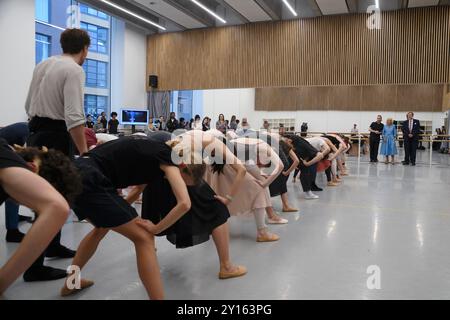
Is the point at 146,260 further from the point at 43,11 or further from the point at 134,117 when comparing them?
the point at 43,11

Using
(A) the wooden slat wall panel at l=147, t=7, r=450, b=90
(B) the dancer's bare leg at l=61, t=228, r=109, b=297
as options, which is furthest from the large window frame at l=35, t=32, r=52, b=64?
(B) the dancer's bare leg at l=61, t=228, r=109, b=297

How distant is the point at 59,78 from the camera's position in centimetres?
225

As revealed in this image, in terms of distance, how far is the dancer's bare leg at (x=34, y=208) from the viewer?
1191 millimetres

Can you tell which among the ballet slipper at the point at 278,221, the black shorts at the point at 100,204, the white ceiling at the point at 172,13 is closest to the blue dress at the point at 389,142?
the white ceiling at the point at 172,13

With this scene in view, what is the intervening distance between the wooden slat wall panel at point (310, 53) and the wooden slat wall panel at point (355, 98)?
1.46ft

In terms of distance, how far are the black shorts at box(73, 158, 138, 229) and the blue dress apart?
10217 mm

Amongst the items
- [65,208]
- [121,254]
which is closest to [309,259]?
[121,254]

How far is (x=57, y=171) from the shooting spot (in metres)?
1.42

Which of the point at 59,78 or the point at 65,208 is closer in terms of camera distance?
the point at 65,208

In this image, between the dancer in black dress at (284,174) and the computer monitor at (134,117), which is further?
the computer monitor at (134,117)

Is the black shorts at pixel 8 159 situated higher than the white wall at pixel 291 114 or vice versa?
the white wall at pixel 291 114

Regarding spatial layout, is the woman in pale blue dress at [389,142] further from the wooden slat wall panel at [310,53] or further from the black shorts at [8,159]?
the black shorts at [8,159]

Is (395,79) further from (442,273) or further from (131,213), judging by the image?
→ (131,213)
